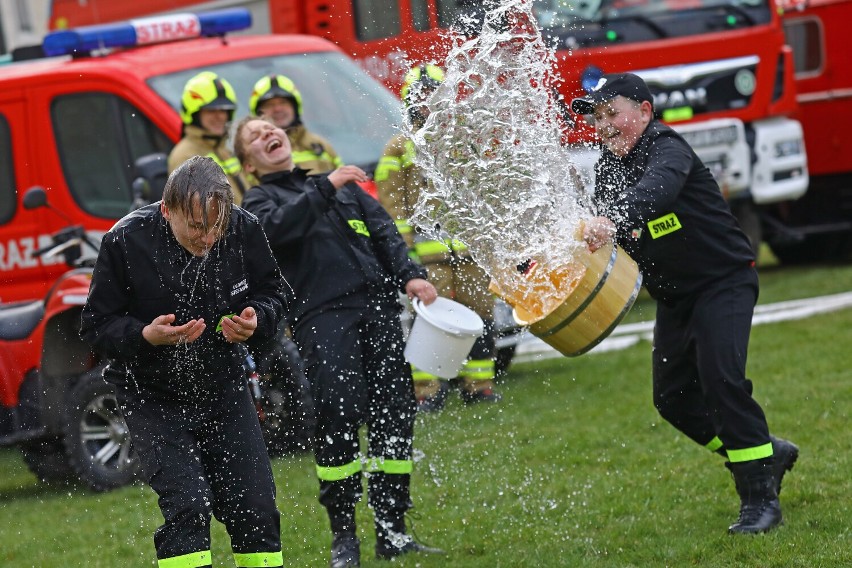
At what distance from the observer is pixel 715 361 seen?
612 centimetres

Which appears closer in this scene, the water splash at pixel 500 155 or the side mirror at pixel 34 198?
the water splash at pixel 500 155

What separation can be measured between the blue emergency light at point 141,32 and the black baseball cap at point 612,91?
5104 mm

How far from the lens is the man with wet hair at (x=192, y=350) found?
15.7ft

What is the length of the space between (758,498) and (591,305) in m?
1.25

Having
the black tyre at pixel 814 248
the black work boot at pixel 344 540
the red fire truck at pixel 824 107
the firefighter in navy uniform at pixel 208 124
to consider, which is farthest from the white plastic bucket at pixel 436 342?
the black tyre at pixel 814 248

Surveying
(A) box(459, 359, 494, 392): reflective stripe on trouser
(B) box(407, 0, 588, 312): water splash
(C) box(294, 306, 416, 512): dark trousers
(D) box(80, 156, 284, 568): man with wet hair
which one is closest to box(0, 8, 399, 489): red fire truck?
(A) box(459, 359, 494, 392): reflective stripe on trouser

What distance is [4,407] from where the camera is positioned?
28.8 ft

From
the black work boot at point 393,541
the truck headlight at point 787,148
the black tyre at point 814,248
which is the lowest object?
the black tyre at point 814,248

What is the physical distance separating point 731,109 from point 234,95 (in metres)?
6.39

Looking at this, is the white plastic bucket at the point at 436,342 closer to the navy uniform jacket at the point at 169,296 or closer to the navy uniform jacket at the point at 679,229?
the navy uniform jacket at the point at 679,229

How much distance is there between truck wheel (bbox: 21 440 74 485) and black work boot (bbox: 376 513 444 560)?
3.27m

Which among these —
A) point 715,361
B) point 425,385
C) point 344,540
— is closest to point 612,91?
point 715,361

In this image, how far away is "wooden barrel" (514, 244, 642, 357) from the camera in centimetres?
572

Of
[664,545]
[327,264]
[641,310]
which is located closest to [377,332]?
[327,264]
